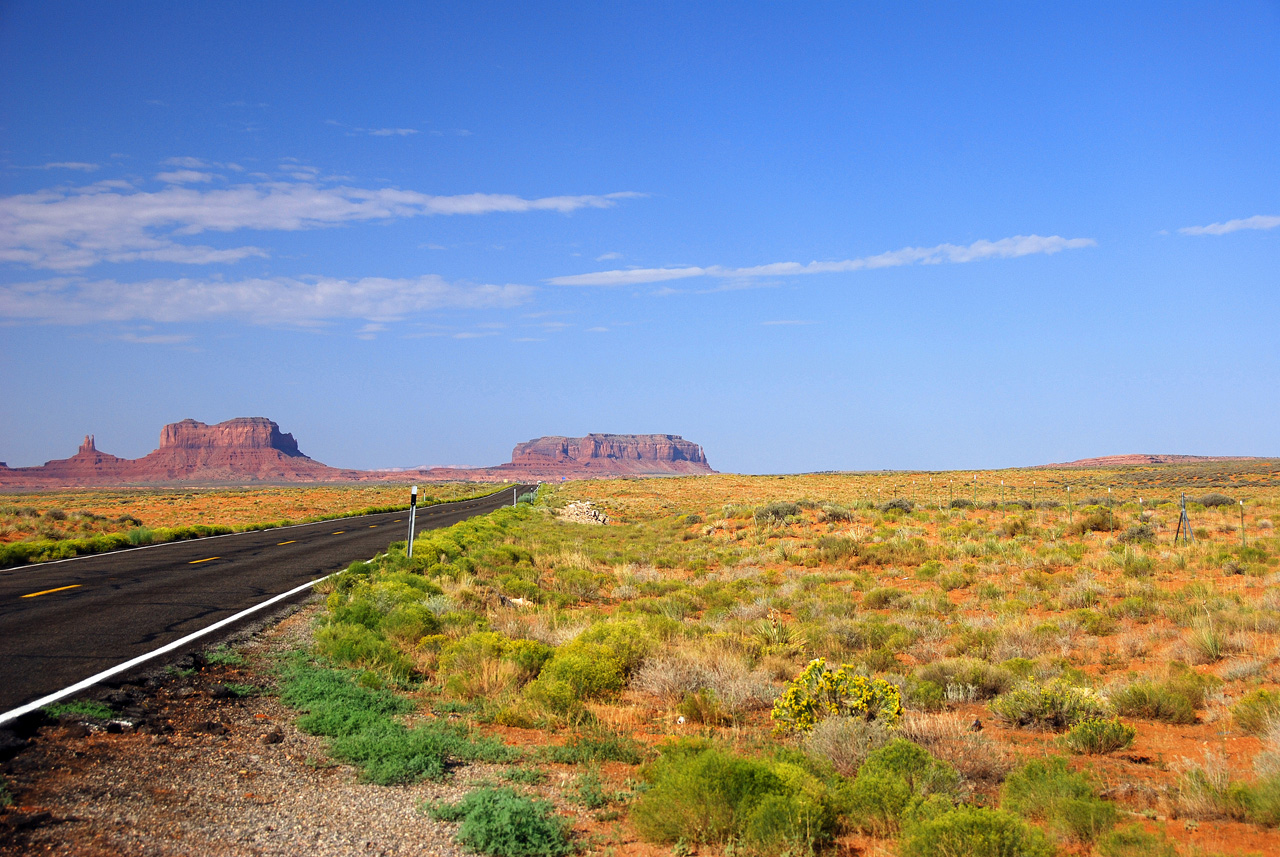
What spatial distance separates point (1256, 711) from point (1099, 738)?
150 cm

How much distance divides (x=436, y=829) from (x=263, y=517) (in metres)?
46.6

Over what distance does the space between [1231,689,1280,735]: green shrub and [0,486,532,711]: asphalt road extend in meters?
10.2

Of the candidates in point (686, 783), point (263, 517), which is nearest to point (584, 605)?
point (686, 783)

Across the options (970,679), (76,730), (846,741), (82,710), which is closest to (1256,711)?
(970,679)

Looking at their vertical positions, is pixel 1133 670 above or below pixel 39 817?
below

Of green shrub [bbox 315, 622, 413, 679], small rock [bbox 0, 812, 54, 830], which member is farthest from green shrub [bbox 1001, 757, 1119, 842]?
green shrub [bbox 315, 622, 413, 679]

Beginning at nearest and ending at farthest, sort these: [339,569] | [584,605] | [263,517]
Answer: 1. [584,605]
2. [339,569]
3. [263,517]

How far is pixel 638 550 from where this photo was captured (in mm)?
24875

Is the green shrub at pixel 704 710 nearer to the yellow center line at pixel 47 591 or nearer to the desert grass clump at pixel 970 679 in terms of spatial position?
the desert grass clump at pixel 970 679

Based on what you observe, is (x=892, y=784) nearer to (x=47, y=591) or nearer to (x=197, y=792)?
(x=197, y=792)

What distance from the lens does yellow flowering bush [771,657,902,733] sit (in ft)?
22.7

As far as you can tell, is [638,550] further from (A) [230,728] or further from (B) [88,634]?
(A) [230,728]

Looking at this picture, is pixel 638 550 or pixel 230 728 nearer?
pixel 230 728

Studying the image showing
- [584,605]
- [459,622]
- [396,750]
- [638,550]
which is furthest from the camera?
[638,550]
